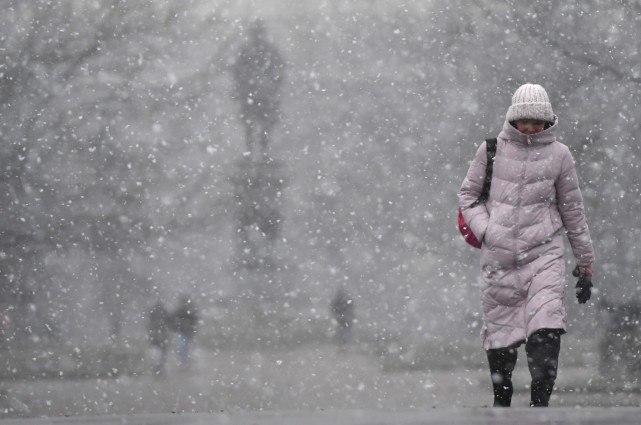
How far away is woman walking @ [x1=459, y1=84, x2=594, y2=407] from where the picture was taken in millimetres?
4766

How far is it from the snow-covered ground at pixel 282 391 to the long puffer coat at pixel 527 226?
1.82 meters

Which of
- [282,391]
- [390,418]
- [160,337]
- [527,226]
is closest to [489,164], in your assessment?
[527,226]

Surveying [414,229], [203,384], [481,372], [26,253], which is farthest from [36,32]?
[414,229]

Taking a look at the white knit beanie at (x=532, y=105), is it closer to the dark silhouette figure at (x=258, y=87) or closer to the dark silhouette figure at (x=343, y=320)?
the dark silhouette figure at (x=343, y=320)

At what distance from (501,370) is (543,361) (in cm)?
32

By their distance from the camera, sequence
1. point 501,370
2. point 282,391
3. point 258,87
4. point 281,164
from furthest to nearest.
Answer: point 281,164 < point 258,87 < point 282,391 < point 501,370

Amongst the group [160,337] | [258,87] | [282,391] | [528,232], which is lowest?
[282,391]

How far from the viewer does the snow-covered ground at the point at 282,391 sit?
25.7ft

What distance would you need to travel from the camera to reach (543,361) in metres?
4.71

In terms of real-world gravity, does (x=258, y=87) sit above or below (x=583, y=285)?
above

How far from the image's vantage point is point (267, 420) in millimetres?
2316

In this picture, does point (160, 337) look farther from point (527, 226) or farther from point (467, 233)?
point (527, 226)

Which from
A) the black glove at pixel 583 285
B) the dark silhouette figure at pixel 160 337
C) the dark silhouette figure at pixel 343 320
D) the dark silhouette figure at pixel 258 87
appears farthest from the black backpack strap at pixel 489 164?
the dark silhouette figure at pixel 258 87

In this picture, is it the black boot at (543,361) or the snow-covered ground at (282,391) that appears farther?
the snow-covered ground at (282,391)
